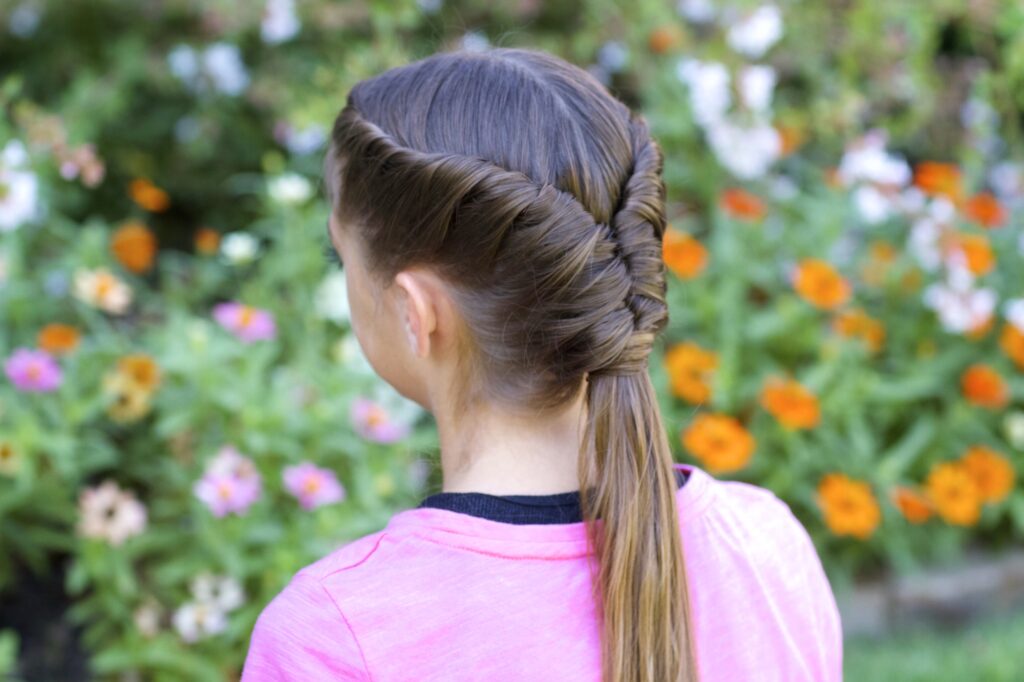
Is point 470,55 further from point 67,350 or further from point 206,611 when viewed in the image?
point 67,350

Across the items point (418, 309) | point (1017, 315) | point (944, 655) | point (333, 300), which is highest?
point (418, 309)

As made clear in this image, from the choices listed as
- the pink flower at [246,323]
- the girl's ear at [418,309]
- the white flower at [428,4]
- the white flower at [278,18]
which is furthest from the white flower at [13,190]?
the girl's ear at [418,309]

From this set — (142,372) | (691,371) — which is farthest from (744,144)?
(142,372)

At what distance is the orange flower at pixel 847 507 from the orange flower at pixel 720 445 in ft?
0.77

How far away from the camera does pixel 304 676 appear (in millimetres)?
990

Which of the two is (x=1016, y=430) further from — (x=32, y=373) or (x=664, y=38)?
(x=32, y=373)

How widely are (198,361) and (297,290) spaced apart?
62 cm

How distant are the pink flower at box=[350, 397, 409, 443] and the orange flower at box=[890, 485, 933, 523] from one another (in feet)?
4.62

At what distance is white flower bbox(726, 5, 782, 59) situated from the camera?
3.52m

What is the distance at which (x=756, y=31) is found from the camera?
11.6ft

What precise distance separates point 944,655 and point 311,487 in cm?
177

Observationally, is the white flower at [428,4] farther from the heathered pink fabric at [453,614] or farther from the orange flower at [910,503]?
the heathered pink fabric at [453,614]

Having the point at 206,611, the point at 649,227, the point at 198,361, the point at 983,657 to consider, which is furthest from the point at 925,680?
the point at 649,227

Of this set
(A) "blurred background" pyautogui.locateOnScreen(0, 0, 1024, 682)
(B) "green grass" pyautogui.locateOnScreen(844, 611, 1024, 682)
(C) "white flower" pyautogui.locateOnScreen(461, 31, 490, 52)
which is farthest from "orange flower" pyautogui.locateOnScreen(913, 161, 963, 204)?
(C) "white flower" pyautogui.locateOnScreen(461, 31, 490, 52)
